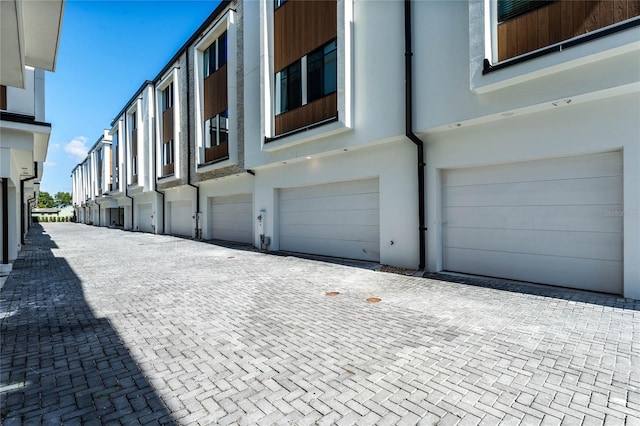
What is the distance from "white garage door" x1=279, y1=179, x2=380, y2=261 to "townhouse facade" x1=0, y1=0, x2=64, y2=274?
7745mm

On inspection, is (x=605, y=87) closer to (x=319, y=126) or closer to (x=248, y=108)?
(x=319, y=126)

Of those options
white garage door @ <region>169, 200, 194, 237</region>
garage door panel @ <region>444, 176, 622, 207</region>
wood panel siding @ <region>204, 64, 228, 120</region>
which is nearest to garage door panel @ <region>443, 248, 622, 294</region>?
garage door panel @ <region>444, 176, 622, 207</region>

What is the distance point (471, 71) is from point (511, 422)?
21.1ft

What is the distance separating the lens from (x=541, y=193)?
6.83 metres

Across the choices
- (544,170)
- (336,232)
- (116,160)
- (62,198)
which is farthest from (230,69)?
(62,198)

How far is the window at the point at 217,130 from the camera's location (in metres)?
15.9

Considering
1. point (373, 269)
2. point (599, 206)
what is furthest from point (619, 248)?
point (373, 269)

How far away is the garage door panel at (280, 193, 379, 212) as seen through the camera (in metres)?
10.2

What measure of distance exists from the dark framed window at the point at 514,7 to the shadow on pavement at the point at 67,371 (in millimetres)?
8654

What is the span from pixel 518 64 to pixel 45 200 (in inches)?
5178

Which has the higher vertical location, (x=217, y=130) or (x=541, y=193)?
(x=217, y=130)

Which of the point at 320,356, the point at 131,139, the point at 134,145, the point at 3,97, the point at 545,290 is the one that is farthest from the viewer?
the point at 131,139

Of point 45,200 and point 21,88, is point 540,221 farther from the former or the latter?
point 45,200

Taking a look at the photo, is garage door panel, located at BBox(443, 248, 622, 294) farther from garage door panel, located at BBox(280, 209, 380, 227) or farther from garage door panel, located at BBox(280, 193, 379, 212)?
garage door panel, located at BBox(280, 193, 379, 212)
